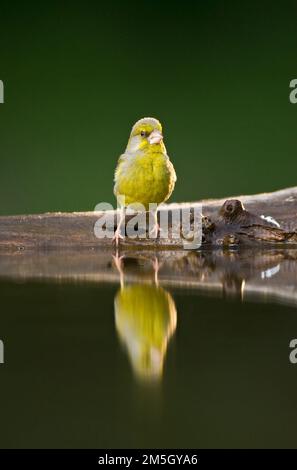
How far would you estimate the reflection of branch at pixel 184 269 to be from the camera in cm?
262

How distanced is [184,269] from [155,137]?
0.84m

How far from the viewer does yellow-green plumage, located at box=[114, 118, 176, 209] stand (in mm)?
3615

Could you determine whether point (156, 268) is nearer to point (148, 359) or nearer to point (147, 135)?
point (147, 135)

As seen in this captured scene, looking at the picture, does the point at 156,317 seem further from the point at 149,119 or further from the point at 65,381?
Answer: the point at 149,119

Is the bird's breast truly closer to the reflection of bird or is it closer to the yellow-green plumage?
the yellow-green plumage

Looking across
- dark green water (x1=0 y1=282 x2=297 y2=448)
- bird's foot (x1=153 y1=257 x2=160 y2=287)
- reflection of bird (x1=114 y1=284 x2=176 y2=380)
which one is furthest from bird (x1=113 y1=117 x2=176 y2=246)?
dark green water (x1=0 y1=282 x2=297 y2=448)

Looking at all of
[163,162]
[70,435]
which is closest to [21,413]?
[70,435]

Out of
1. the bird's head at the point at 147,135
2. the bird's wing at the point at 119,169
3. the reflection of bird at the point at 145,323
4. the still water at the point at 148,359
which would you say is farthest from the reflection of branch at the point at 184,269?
the bird's head at the point at 147,135

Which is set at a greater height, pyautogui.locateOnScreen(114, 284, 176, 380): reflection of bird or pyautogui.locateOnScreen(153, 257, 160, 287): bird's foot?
→ pyautogui.locateOnScreen(153, 257, 160, 287): bird's foot

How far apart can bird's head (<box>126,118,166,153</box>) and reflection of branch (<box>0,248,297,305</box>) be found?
1.64ft

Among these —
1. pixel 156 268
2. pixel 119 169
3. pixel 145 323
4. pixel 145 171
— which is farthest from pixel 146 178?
pixel 145 323

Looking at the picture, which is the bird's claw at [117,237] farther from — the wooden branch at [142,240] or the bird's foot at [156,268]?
the bird's foot at [156,268]

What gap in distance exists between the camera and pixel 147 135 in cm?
366

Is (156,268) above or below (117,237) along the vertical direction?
below
